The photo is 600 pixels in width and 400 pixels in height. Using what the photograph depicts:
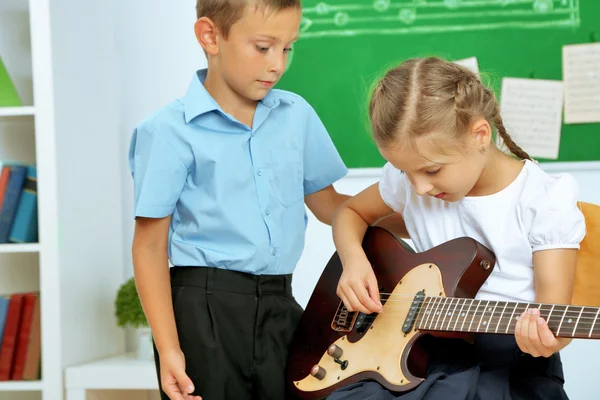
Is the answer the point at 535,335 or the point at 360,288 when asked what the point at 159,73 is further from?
the point at 535,335

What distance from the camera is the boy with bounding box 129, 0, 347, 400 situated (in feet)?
4.88

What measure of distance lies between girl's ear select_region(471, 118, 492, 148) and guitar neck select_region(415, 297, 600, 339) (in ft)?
0.86

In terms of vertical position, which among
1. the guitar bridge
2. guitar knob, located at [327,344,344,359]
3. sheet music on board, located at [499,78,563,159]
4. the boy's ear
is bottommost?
guitar knob, located at [327,344,344,359]

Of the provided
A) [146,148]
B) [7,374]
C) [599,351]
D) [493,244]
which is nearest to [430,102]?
[493,244]

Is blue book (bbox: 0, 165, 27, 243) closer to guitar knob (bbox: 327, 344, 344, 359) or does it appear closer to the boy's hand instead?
the boy's hand

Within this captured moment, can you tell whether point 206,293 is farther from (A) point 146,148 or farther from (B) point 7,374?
(B) point 7,374

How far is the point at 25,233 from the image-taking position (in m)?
2.45

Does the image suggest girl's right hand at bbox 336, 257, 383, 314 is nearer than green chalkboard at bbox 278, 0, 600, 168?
Yes

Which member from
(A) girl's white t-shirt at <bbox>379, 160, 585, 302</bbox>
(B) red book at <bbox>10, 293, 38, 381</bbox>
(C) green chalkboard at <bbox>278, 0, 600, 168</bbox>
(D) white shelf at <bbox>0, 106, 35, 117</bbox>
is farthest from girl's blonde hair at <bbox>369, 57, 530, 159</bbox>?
(B) red book at <bbox>10, 293, 38, 381</bbox>

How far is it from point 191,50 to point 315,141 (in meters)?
1.15

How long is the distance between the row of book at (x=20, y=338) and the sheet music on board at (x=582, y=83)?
1.70m

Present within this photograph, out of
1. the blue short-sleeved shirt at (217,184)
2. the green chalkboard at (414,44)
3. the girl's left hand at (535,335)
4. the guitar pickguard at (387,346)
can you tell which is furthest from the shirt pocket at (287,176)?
the green chalkboard at (414,44)

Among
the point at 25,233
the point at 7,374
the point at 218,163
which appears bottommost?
the point at 7,374

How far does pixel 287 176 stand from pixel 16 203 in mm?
1181
